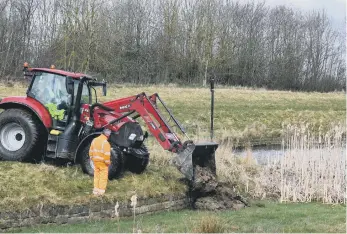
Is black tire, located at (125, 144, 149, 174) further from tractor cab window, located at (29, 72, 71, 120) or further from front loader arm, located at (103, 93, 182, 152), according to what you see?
tractor cab window, located at (29, 72, 71, 120)

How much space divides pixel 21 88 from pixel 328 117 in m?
19.6

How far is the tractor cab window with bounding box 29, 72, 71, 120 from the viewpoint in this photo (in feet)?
41.3

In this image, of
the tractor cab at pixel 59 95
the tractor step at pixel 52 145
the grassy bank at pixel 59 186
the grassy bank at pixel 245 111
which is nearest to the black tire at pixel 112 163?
the grassy bank at pixel 59 186

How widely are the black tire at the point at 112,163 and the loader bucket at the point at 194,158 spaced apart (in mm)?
1343

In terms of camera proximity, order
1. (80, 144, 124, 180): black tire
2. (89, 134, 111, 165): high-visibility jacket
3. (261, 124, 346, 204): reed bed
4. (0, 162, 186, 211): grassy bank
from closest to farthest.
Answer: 1. (0, 162, 186, 211): grassy bank
2. (89, 134, 111, 165): high-visibility jacket
3. (80, 144, 124, 180): black tire
4. (261, 124, 346, 204): reed bed

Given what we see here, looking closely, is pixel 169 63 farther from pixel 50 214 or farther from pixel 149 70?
pixel 50 214

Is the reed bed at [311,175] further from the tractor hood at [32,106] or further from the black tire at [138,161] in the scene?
the tractor hood at [32,106]

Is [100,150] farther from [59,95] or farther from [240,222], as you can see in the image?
[240,222]

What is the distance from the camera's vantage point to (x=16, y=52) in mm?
43250

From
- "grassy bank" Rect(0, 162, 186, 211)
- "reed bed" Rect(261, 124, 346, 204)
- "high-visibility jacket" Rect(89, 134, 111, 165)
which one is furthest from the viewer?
"reed bed" Rect(261, 124, 346, 204)

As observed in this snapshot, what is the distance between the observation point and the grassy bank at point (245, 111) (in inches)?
1069

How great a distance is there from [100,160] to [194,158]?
2698 mm

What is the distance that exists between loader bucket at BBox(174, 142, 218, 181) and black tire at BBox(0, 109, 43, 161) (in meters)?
3.50

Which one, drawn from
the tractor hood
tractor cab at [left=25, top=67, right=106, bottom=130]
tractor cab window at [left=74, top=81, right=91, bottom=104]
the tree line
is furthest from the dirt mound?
the tree line
